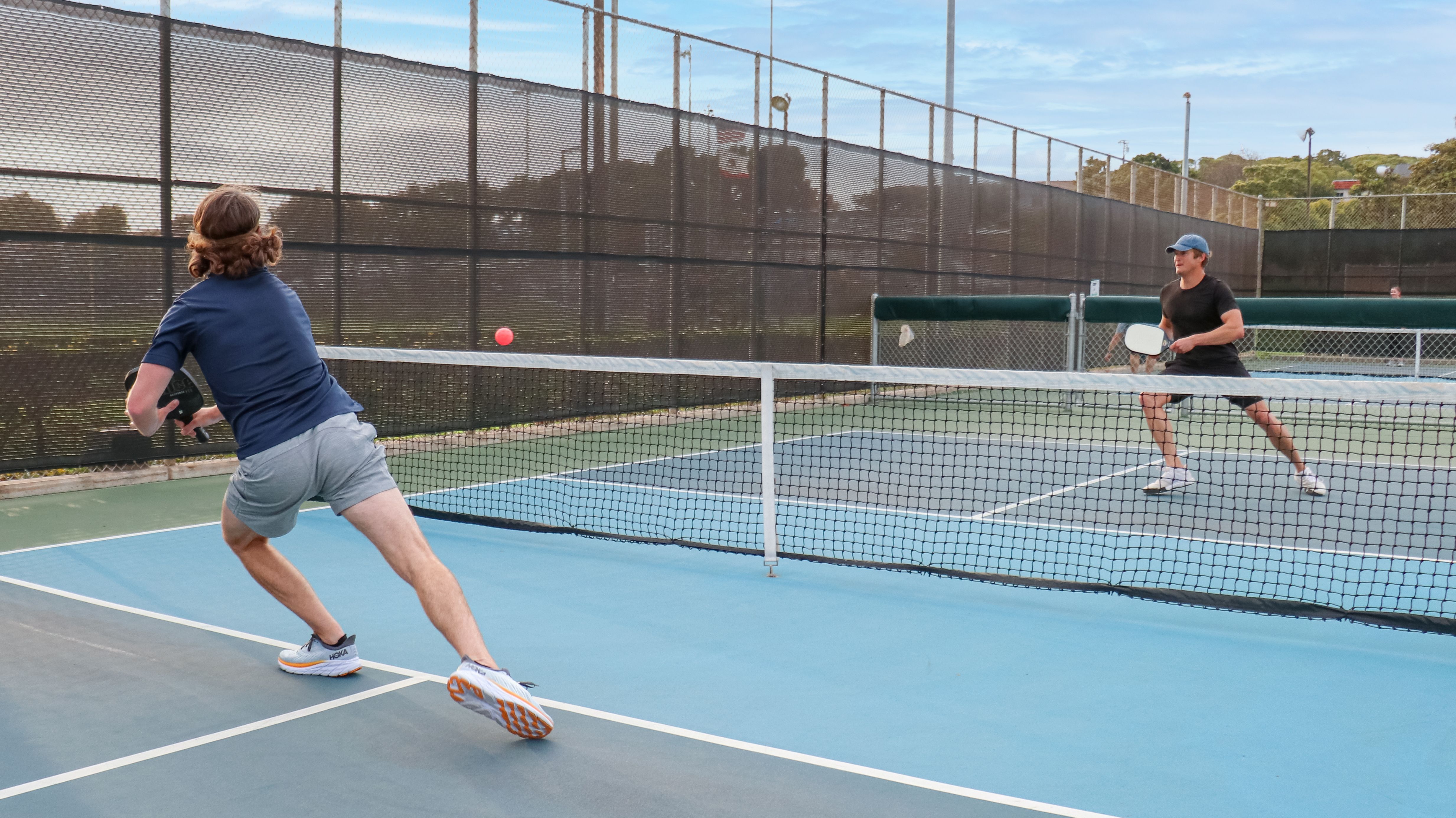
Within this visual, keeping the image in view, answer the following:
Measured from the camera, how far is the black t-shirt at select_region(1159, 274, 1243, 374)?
7.43 m

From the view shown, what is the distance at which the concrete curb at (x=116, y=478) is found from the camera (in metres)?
7.46

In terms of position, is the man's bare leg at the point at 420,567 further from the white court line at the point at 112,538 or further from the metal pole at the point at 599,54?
the metal pole at the point at 599,54

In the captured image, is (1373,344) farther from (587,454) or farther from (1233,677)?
(1233,677)

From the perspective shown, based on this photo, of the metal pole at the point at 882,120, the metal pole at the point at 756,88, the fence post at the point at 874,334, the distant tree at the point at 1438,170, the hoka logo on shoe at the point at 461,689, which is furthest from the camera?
the distant tree at the point at 1438,170

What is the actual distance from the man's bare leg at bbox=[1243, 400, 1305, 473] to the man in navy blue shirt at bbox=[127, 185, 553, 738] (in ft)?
17.3

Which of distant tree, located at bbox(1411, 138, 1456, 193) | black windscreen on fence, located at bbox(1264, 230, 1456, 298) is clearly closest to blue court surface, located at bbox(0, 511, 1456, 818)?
black windscreen on fence, located at bbox(1264, 230, 1456, 298)

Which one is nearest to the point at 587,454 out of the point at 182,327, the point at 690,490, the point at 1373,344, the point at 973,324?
the point at 690,490

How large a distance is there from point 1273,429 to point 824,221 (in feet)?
26.0

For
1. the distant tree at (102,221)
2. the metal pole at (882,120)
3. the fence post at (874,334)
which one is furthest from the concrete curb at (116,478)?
the metal pole at (882,120)

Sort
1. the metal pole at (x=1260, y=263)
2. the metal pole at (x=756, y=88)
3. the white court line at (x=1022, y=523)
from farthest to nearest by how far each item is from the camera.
Result: 1. the metal pole at (x=1260, y=263)
2. the metal pole at (x=756, y=88)
3. the white court line at (x=1022, y=523)

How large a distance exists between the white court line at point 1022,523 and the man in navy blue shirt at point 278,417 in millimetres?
3026

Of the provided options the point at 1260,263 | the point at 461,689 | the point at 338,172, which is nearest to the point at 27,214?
the point at 338,172

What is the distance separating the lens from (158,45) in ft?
26.3

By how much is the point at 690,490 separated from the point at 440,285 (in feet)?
12.6
